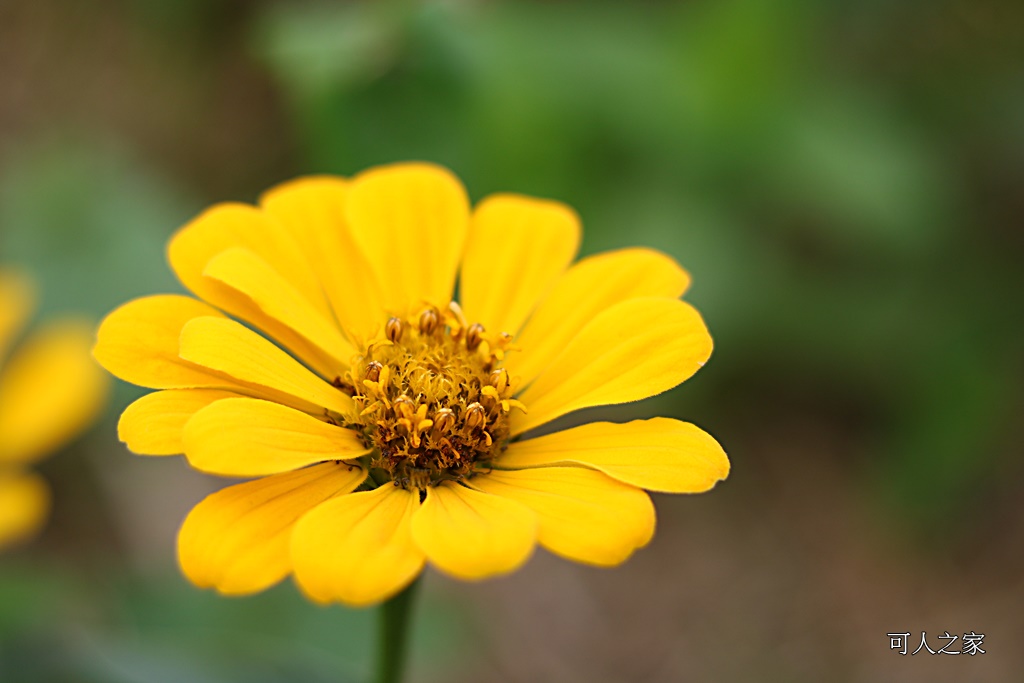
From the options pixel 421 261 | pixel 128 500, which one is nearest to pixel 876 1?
pixel 421 261

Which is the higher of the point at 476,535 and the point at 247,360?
the point at 247,360

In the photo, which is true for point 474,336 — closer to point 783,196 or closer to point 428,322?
point 428,322

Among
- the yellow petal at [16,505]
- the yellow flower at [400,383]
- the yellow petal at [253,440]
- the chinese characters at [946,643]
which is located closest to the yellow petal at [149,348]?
the yellow flower at [400,383]

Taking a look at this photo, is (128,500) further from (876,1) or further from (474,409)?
(876,1)

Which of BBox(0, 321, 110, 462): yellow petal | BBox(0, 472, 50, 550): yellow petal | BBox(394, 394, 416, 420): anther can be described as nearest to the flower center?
BBox(394, 394, 416, 420): anther

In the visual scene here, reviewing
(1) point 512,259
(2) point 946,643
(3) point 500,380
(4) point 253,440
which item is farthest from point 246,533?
(2) point 946,643

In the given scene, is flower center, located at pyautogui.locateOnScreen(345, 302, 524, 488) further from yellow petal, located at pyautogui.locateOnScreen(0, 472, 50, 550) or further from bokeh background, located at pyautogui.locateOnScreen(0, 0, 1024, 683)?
bokeh background, located at pyautogui.locateOnScreen(0, 0, 1024, 683)
